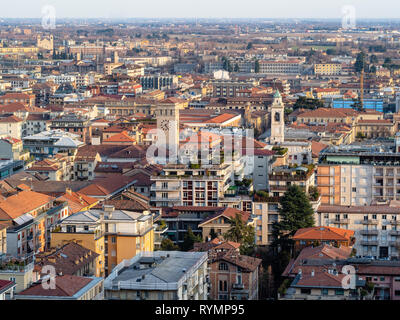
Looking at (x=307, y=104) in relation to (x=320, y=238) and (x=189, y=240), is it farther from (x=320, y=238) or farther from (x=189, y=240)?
(x=320, y=238)

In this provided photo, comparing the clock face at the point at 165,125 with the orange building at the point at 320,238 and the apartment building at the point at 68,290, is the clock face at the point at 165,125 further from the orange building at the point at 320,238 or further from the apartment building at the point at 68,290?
the apartment building at the point at 68,290

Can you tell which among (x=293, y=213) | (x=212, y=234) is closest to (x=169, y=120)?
(x=293, y=213)

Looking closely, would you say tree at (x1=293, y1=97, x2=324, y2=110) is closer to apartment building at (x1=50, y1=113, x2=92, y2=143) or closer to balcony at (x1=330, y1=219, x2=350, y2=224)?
apartment building at (x1=50, y1=113, x2=92, y2=143)

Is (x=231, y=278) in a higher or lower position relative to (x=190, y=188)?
lower

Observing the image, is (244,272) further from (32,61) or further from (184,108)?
(32,61)

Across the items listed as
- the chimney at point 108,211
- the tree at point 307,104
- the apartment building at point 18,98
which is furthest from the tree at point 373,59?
the chimney at point 108,211
